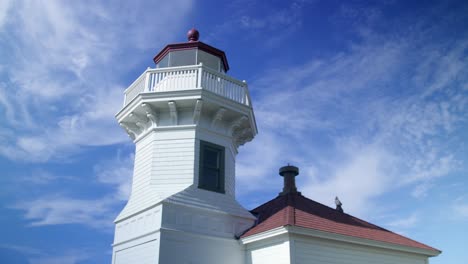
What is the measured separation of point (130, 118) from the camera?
44.5 ft

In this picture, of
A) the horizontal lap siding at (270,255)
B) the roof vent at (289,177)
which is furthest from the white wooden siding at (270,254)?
the roof vent at (289,177)

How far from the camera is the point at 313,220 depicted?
11.6 metres

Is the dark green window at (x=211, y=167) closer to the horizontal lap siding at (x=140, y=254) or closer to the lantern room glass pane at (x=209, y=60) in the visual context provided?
the horizontal lap siding at (x=140, y=254)

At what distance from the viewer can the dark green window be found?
12469 millimetres

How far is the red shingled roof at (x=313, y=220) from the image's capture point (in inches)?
447

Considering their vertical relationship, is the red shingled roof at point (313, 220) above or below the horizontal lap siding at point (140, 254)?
above

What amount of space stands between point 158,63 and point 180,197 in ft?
18.4

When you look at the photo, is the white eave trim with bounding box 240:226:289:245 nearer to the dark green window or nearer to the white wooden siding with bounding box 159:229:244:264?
the white wooden siding with bounding box 159:229:244:264

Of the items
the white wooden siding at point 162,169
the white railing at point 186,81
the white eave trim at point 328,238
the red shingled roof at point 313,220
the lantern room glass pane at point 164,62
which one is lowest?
the white eave trim at point 328,238

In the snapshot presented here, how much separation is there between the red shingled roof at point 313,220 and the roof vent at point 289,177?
0.41m

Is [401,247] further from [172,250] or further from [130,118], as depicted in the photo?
[130,118]

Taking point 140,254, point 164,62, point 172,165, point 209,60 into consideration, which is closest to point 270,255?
point 140,254

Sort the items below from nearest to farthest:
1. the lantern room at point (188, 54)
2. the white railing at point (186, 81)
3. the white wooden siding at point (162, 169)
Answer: the white wooden siding at point (162, 169), the white railing at point (186, 81), the lantern room at point (188, 54)

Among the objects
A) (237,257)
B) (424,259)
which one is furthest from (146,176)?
(424,259)
